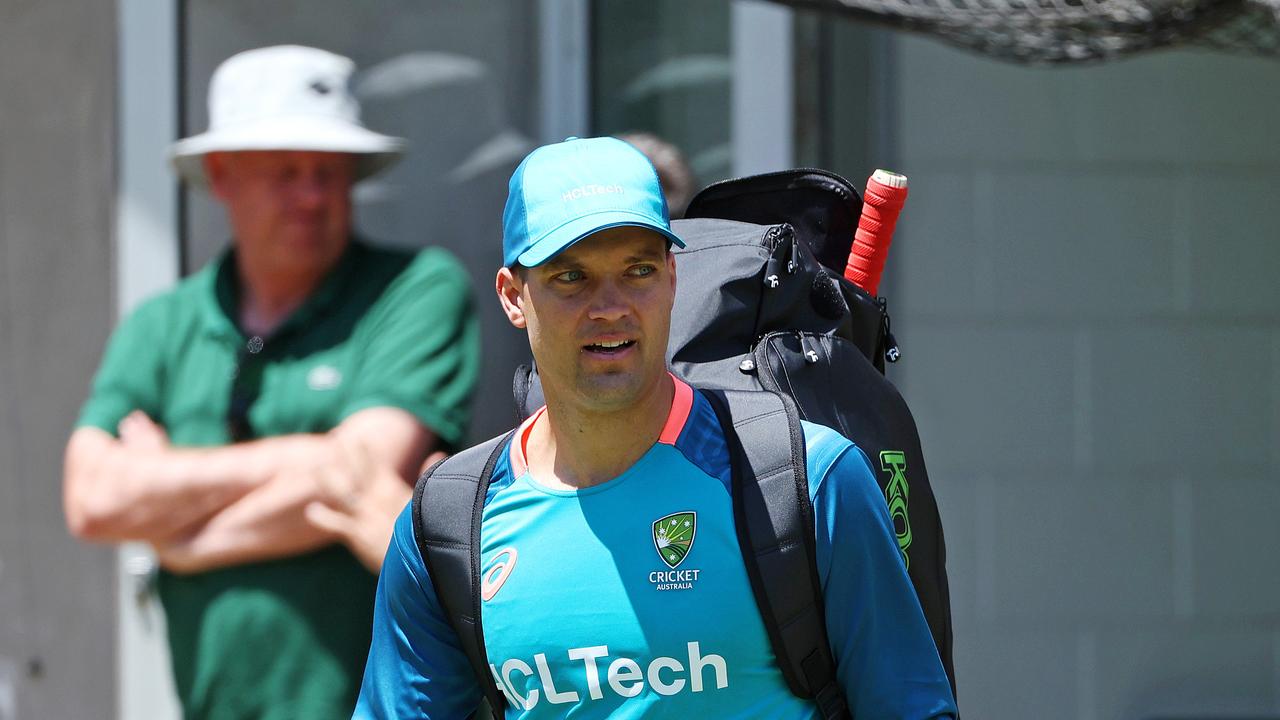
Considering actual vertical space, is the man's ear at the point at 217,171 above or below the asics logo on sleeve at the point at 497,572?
above

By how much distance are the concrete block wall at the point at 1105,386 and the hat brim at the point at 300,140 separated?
1280 millimetres

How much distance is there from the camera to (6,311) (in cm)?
464

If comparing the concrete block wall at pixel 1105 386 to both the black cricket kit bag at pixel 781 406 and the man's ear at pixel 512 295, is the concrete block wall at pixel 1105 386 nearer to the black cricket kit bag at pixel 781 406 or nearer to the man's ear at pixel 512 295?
the black cricket kit bag at pixel 781 406

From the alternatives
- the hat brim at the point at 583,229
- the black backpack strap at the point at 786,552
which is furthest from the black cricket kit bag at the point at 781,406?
the hat brim at the point at 583,229

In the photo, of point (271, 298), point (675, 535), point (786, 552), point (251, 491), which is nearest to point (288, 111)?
point (271, 298)

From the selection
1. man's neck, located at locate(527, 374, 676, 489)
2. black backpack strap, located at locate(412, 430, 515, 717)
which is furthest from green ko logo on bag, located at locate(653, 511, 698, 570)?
black backpack strap, located at locate(412, 430, 515, 717)

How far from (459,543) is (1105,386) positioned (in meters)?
2.38

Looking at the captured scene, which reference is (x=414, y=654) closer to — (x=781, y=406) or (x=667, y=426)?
(x=667, y=426)

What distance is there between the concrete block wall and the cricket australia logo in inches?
83.1

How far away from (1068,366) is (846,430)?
2.06 metres

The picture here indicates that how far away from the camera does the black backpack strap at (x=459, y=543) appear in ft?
6.08

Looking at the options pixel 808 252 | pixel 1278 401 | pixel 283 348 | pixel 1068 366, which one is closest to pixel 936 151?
pixel 1068 366

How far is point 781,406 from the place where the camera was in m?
1.82

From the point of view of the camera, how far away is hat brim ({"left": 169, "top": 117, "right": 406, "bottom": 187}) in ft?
10.8
